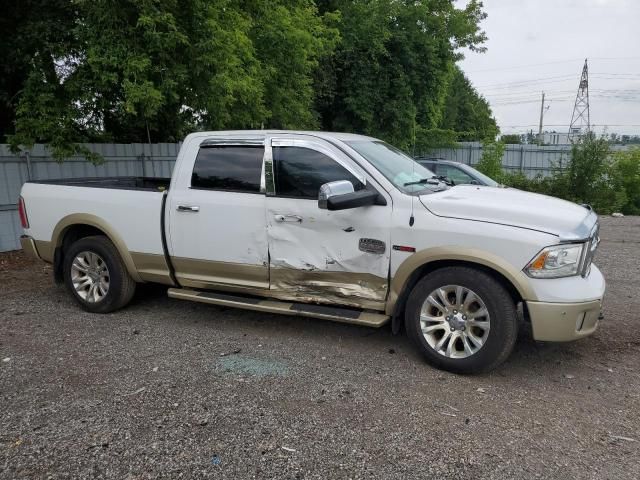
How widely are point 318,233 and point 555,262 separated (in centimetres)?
188

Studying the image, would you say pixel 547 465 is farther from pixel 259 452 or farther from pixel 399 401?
pixel 259 452

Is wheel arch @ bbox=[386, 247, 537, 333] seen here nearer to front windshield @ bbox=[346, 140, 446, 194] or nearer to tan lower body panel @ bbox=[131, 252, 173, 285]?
front windshield @ bbox=[346, 140, 446, 194]

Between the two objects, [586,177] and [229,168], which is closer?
[229,168]

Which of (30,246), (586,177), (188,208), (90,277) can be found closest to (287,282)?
(188,208)

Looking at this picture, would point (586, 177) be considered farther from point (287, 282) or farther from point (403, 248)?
point (287, 282)

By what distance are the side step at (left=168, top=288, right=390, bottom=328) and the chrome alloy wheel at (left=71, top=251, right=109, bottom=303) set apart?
0.95 m

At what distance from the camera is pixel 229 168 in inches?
195

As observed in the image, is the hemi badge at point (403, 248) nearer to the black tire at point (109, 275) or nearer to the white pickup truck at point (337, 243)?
the white pickup truck at point (337, 243)

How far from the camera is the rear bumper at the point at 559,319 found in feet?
12.2

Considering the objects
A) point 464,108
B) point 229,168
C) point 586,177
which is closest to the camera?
point 229,168

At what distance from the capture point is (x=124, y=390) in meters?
3.80

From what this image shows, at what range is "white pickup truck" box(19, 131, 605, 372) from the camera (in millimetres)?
3822

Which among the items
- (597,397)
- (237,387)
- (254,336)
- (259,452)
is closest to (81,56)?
(254,336)

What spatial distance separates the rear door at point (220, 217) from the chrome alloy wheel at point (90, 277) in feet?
3.25
